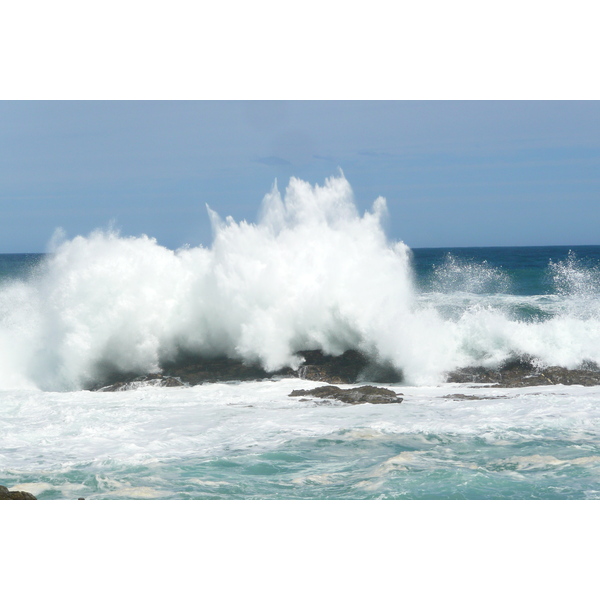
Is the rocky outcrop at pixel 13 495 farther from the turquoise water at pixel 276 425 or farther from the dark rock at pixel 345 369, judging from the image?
the dark rock at pixel 345 369

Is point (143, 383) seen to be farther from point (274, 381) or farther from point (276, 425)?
point (276, 425)

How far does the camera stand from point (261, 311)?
1074cm

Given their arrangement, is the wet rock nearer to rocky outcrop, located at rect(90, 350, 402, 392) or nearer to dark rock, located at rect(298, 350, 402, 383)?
rocky outcrop, located at rect(90, 350, 402, 392)

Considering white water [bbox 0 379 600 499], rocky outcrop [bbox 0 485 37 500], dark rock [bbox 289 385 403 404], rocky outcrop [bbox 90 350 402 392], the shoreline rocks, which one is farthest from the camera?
rocky outcrop [bbox 90 350 402 392]

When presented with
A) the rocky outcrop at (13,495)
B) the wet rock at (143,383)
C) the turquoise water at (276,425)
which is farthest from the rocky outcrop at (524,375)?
the rocky outcrop at (13,495)

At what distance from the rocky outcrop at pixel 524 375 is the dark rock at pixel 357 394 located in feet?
5.02

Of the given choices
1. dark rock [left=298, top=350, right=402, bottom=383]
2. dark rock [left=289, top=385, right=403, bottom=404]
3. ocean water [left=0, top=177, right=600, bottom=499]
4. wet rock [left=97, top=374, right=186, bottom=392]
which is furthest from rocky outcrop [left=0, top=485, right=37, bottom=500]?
dark rock [left=298, top=350, right=402, bottom=383]

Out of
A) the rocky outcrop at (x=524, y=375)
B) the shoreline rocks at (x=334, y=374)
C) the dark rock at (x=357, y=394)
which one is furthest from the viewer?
the shoreline rocks at (x=334, y=374)

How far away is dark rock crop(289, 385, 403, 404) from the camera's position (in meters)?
8.04

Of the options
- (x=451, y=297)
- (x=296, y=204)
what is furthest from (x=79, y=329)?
(x=451, y=297)

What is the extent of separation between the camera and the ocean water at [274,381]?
5391mm

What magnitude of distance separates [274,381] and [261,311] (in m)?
1.44

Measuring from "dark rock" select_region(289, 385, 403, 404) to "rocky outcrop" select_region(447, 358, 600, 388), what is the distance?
1530 millimetres

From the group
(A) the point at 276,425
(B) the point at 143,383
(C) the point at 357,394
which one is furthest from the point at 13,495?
(B) the point at 143,383
